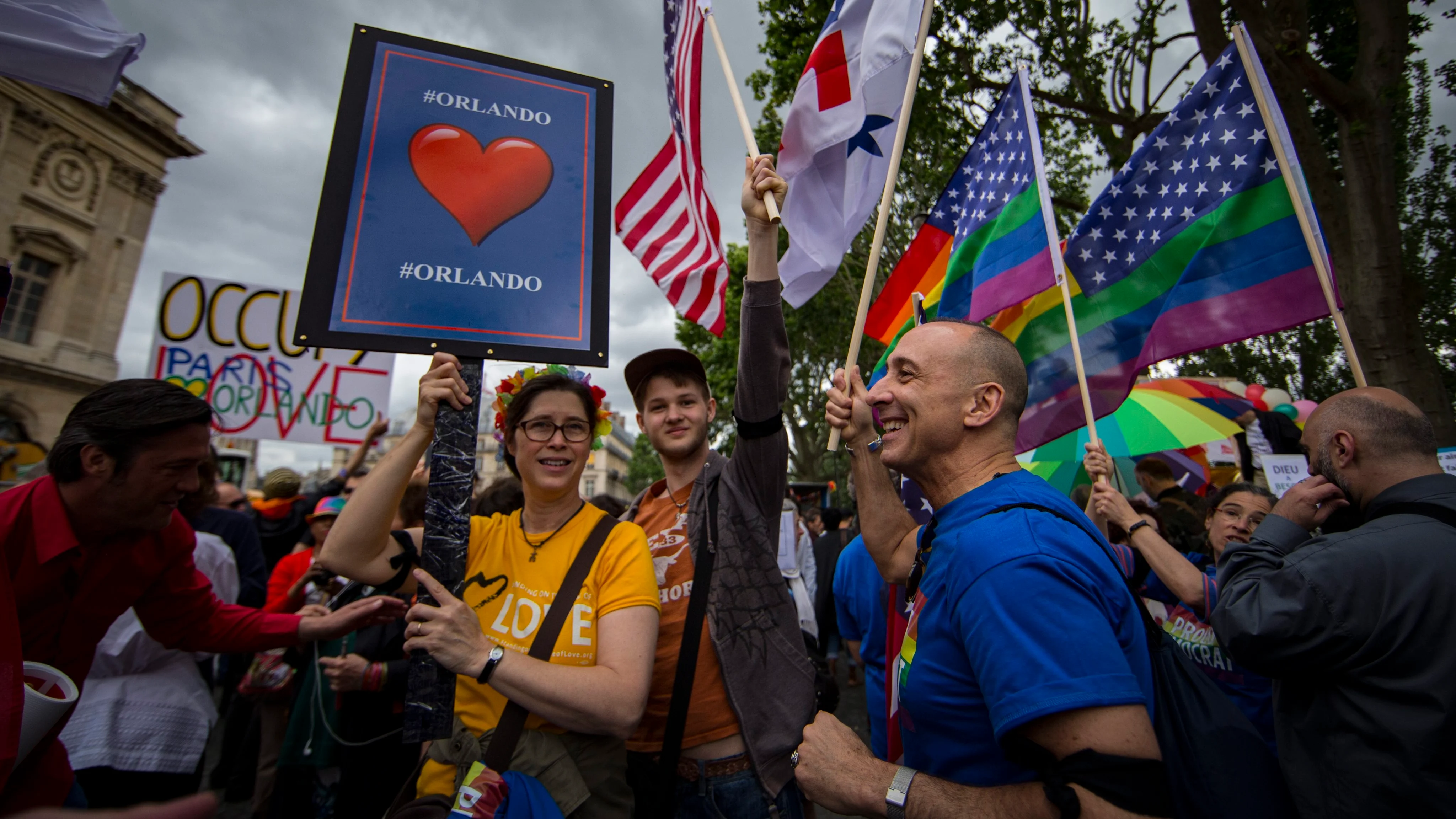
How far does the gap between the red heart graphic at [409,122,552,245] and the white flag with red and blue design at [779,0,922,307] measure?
113cm

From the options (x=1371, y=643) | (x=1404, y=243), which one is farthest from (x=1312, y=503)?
(x=1404, y=243)

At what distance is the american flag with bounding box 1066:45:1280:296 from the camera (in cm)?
349

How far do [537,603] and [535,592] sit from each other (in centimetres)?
4

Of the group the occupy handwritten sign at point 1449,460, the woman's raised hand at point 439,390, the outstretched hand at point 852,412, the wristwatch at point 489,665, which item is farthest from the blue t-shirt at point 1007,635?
the occupy handwritten sign at point 1449,460

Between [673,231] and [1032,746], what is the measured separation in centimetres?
321

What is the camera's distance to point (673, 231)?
151 inches

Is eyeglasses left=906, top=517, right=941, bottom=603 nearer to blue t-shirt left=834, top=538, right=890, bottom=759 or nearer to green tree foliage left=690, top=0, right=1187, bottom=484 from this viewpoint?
blue t-shirt left=834, top=538, right=890, bottom=759

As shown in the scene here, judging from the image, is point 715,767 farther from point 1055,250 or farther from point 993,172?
point 993,172

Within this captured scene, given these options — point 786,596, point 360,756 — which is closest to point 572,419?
point 786,596

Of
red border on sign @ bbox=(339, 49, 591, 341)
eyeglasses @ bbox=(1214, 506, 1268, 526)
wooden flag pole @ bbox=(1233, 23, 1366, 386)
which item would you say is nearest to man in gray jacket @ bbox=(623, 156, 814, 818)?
red border on sign @ bbox=(339, 49, 591, 341)

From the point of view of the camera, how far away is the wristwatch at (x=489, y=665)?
5.43 ft

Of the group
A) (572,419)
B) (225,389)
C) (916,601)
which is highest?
(225,389)

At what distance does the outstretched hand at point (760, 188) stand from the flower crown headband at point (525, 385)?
86 centimetres

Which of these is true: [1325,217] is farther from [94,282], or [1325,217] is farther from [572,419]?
[94,282]
